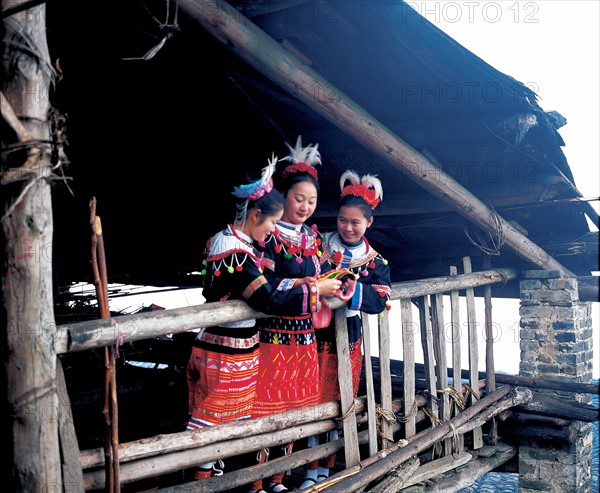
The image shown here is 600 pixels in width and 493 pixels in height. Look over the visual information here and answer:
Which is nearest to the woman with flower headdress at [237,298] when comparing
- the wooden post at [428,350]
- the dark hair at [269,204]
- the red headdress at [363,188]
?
the dark hair at [269,204]

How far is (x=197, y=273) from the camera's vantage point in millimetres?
8828

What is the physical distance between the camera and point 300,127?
16.9 ft

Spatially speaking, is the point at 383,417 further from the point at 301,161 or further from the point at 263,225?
the point at 301,161

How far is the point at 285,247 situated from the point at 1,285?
5.59 ft

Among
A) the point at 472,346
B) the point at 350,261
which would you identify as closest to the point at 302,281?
the point at 350,261

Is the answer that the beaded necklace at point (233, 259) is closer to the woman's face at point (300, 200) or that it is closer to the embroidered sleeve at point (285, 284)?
the embroidered sleeve at point (285, 284)

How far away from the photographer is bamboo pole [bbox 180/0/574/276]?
283 centimetres

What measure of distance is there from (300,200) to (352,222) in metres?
0.50

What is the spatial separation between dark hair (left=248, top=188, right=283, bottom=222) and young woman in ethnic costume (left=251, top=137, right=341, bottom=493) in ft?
0.96

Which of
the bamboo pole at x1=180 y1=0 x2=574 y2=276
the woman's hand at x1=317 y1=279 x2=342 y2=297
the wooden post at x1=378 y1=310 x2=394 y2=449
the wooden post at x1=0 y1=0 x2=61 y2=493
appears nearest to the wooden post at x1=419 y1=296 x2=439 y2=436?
the wooden post at x1=378 y1=310 x2=394 y2=449

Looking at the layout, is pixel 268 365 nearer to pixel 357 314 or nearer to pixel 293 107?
pixel 357 314

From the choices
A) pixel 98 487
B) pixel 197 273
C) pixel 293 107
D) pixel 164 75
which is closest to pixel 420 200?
pixel 293 107

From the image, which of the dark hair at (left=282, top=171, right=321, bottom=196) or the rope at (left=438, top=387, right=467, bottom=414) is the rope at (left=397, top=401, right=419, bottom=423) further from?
the dark hair at (left=282, top=171, right=321, bottom=196)

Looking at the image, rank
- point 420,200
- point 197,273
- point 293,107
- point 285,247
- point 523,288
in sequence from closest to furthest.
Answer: point 285,247 → point 293,107 → point 420,200 → point 523,288 → point 197,273
